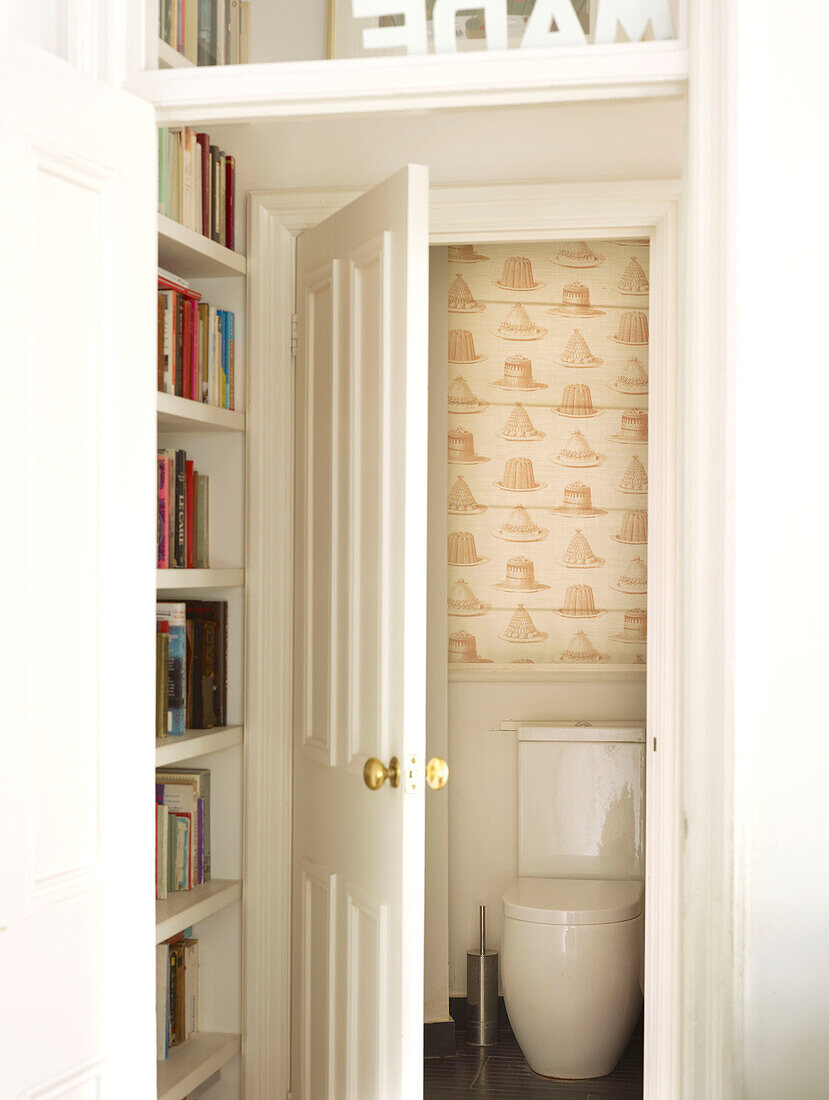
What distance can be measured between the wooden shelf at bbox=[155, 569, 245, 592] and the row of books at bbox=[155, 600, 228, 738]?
0.07m

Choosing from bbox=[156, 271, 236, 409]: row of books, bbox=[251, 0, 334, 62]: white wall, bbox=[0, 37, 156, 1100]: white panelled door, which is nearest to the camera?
bbox=[0, 37, 156, 1100]: white panelled door

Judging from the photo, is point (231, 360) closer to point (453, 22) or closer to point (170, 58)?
point (170, 58)

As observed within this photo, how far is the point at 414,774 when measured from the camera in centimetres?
208

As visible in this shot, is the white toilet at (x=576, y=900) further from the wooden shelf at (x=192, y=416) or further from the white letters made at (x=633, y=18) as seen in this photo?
the white letters made at (x=633, y=18)

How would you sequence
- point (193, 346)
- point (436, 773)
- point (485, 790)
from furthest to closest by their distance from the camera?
point (485, 790) → point (193, 346) → point (436, 773)

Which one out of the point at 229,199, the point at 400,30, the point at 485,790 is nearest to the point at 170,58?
the point at 400,30

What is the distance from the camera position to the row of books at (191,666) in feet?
8.34

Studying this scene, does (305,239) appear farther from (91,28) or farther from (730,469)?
(730,469)

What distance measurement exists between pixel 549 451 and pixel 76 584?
2.58 m

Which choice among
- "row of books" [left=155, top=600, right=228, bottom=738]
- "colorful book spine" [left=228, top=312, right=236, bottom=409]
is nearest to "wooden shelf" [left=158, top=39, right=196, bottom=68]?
"colorful book spine" [left=228, top=312, right=236, bottom=409]

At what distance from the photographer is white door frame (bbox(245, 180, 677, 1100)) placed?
2.58m

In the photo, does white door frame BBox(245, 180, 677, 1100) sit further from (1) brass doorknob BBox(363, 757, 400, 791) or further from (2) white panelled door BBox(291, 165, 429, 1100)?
(1) brass doorknob BBox(363, 757, 400, 791)

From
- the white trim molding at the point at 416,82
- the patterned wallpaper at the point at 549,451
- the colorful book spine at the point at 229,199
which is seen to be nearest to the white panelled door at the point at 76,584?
the white trim molding at the point at 416,82

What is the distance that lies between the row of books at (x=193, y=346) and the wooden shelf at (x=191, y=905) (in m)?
1.17
